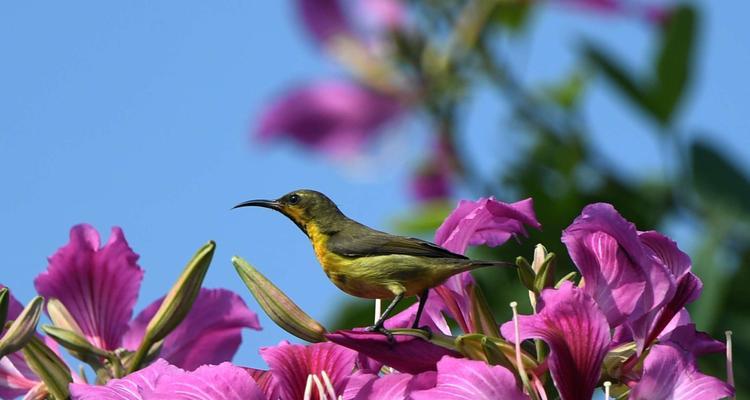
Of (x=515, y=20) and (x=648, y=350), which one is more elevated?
(x=515, y=20)

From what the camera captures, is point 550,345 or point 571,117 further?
point 571,117

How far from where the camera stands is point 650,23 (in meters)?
4.39

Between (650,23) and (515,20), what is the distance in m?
0.39

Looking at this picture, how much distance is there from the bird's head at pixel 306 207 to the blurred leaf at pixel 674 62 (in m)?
2.07

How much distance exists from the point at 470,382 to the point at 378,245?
0.41m

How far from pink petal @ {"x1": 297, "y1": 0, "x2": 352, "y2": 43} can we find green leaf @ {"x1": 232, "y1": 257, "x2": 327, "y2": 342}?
268cm

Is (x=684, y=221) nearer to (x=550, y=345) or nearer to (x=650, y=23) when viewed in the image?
(x=650, y=23)

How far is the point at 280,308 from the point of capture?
1889 mm

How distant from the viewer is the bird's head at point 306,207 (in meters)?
2.25

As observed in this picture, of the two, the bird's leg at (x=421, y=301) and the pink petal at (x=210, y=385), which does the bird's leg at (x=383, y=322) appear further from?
the pink petal at (x=210, y=385)

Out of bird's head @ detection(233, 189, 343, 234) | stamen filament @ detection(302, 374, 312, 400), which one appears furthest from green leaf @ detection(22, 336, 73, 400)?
bird's head @ detection(233, 189, 343, 234)

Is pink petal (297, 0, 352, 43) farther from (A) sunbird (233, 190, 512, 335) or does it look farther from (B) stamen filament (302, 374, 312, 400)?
(B) stamen filament (302, 374, 312, 400)

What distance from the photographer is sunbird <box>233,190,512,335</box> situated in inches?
78.8

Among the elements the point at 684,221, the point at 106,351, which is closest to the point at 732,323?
the point at 684,221
